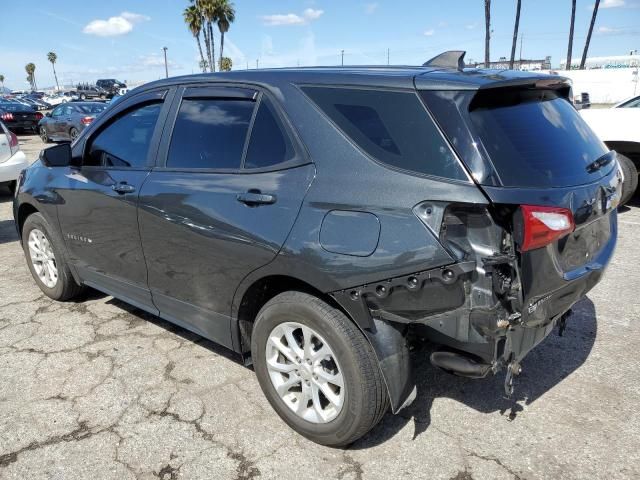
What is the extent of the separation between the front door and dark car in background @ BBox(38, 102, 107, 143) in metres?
14.7

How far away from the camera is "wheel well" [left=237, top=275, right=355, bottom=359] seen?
8.07 ft

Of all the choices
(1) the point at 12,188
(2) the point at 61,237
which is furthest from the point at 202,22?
(2) the point at 61,237

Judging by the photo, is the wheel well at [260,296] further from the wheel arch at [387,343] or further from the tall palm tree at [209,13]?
the tall palm tree at [209,13]

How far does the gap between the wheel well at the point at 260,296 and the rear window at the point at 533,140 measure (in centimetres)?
97

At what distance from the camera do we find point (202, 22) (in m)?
50.0

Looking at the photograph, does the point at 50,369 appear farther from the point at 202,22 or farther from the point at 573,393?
the point at 202,22

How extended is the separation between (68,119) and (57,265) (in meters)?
15.1

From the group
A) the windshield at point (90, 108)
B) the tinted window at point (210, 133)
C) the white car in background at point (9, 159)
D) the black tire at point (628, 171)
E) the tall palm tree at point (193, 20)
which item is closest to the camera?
the tinted window at point (210, 133)

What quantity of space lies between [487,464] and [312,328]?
1.03 metres

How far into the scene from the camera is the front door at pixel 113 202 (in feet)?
10.6

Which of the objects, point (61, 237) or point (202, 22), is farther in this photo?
point (202, 22)

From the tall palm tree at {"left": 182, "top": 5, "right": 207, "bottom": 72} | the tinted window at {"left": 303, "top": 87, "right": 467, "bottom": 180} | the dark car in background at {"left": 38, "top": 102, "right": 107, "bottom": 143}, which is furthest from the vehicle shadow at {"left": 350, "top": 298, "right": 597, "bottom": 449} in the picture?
the tall palm tree at {"left": 182, "top": 5, "right": 207, "bottom": 72}

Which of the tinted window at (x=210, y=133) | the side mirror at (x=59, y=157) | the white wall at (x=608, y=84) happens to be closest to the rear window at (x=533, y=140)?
the tinted window at (x=210, y=133)

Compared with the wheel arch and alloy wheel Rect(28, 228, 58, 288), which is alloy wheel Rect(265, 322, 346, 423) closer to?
the wheel arch
